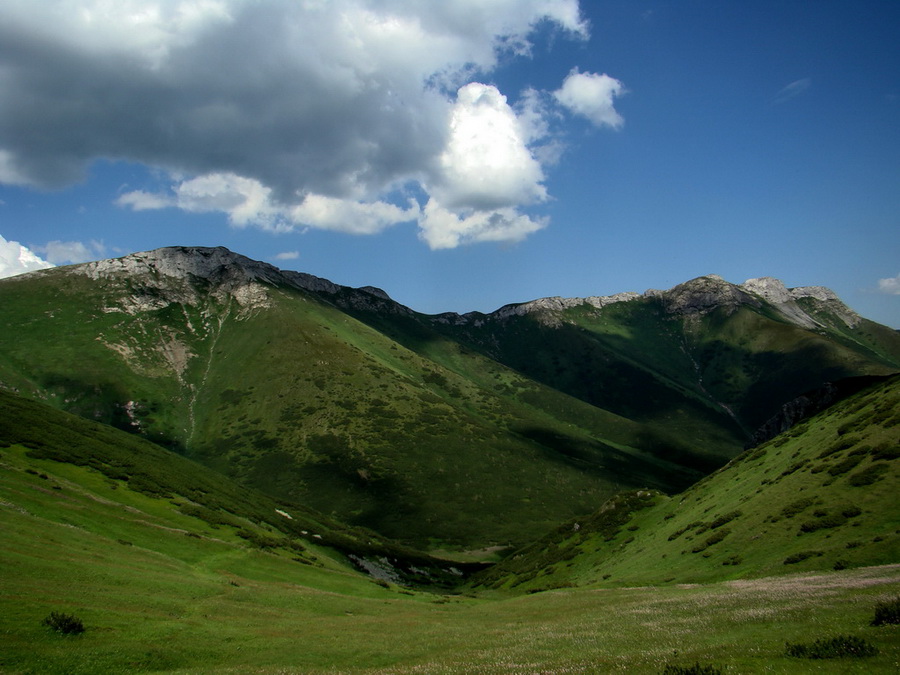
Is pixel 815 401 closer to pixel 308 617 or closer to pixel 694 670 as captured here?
pixel 308 617

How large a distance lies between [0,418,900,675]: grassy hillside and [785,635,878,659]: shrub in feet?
1.11

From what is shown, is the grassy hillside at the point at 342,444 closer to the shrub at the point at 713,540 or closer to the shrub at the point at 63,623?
the shrub at the point at 713,540

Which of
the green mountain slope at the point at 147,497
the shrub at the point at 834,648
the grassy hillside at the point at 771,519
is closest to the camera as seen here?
the shrub at the point at 834,648

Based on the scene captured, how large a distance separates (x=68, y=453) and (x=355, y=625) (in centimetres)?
4466

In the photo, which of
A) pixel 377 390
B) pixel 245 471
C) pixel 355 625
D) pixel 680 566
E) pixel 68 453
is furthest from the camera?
pixel 377 390

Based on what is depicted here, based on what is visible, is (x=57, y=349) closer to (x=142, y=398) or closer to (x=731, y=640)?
(x=142, y=398)

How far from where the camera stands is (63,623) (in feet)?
63.8

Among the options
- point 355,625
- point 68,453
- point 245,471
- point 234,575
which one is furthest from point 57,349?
point 355,625

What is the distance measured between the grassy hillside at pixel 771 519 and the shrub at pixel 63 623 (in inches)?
1484

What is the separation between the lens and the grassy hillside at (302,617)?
1658cm

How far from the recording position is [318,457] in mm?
160375

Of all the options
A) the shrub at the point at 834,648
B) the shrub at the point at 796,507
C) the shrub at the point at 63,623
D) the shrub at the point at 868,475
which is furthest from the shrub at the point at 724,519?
the shrub at the point at 63,623

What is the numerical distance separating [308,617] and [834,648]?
30755 millimetres

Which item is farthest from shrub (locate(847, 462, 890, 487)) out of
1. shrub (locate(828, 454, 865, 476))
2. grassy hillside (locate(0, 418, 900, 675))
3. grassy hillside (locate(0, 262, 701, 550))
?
grassy hillside (locate(0, 262, 701, 550))
